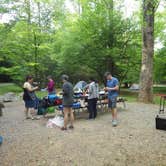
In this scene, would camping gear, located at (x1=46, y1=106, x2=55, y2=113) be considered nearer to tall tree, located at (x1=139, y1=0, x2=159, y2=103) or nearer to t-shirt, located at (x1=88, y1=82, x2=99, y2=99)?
t-shirt, located at (x1=88, y1=82, x2=99, y2=99)

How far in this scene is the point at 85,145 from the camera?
4.61 m

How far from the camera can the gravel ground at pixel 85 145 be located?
378cm

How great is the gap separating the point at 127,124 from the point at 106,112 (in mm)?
2245

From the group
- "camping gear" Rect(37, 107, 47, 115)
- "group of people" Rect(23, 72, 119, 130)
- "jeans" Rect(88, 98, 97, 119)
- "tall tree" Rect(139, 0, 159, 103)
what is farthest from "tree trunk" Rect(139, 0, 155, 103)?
"camping gear" Rect(37, 107, 47, 115)

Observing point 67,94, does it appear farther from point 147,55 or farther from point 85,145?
point 147,55

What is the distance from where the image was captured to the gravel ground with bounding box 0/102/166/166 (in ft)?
12.4

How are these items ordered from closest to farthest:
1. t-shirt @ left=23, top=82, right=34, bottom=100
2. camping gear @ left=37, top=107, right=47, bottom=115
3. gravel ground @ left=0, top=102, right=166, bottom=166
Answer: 1. gravel ground @ left=0, top=102, right=166, bottom=166
2. t-shirt @ left=23, top=82, right=34, bottom=100
3. camping gear @ left=37, top=107, right=47, bottom=115

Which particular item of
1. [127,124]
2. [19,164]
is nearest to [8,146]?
[19,164]

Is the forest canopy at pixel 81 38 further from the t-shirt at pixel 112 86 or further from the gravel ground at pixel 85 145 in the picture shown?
the gravel ground at pixel 85 145

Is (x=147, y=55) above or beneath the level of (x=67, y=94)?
above

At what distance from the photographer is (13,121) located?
7328mm

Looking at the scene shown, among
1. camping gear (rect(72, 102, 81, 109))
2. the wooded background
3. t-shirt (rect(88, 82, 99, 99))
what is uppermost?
the wooded background

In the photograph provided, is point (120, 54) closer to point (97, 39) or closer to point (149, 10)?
point (97, 39)

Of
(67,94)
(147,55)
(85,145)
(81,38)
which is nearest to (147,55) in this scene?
(147,55)
